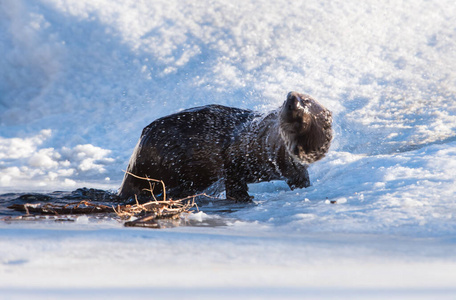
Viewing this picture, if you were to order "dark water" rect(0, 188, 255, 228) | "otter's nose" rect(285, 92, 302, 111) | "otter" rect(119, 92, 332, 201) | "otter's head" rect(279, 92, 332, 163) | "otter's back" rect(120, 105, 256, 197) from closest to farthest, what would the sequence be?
"dark water" rect(0, 188, 255, 228)
"otter's nose" rect(285, 92, 302, 111)
"otter's head" rect(279, 92, 332, 163)
"otter" rect(119, 92, 332, 201)
"otter's back" rect(120, 105, 256, 197)

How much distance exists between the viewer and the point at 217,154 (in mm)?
4574

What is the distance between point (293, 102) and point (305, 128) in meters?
0.46

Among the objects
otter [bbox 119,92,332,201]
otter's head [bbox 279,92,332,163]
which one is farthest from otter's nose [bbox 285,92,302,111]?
otter [bbox 119,92,332,201]

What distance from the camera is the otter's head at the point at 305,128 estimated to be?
397 cm

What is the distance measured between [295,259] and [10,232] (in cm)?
122

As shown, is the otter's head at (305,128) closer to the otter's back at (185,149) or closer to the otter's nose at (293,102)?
the otter's nose at (293,102)

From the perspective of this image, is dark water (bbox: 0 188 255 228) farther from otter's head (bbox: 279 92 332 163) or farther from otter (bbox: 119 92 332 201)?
otter's head (bbox: 279 92 332 163)

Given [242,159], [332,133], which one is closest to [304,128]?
[332,133]

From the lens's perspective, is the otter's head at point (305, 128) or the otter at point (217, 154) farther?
the otter at point (217, 154)

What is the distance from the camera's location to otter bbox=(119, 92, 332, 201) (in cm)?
446

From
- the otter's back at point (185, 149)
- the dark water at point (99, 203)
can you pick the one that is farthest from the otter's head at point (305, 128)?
the dark water at point (99, 203)

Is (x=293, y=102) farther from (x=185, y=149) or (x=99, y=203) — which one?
(x=99, y=203)

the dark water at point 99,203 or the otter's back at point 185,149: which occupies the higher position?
the otter's back at point 185,149

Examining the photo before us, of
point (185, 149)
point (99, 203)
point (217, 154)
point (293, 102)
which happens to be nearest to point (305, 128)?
point (293, 102)
